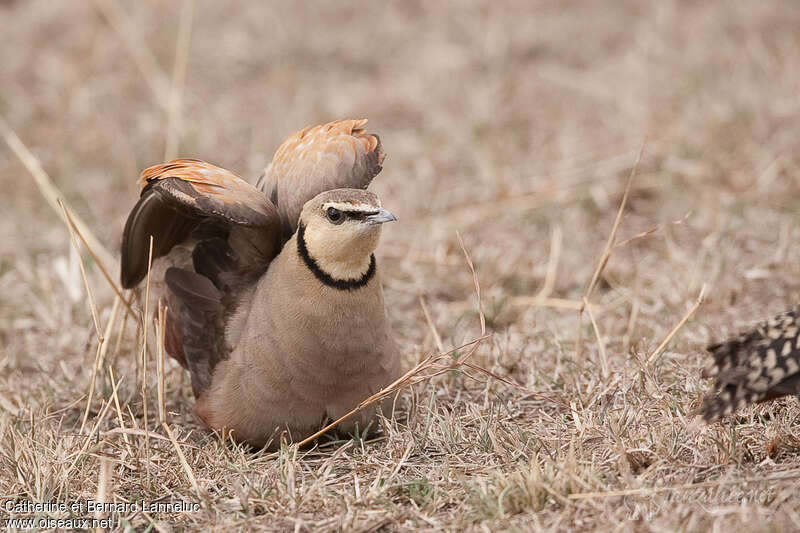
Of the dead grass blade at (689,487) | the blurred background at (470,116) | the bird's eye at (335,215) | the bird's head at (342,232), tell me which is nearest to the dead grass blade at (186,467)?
the bird's head at (342,232)

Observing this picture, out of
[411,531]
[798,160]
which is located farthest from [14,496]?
[798,160]

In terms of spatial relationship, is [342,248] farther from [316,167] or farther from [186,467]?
[186,467]

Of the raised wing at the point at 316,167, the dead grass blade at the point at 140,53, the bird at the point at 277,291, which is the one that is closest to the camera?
the bird at the point at 277,291

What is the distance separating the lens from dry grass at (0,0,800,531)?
3072mm

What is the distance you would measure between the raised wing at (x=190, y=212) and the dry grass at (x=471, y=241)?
38cm

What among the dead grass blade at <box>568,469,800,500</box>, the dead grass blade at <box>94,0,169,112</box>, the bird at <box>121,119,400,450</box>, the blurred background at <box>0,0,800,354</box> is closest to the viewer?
the dead grass blade at <box>568,469,800,500</box>

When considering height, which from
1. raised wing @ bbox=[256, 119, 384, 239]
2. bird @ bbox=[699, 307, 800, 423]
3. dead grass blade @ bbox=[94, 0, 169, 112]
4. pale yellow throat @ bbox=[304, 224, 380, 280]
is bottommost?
bird @ bbox=[699, 307, 800, 423]

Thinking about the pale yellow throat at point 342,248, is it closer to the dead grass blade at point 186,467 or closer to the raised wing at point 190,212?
the raised wing at point 190,212

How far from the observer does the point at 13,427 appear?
356cm

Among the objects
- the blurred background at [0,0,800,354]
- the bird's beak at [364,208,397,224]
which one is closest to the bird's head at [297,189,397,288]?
the bird's beak at [364,208,397,224]

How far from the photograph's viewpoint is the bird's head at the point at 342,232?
329cm

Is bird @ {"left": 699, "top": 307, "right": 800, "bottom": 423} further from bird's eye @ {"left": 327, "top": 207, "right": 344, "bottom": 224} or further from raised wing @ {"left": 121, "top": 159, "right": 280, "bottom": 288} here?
raised wing @ {"left": 121, "top": 159, "right": 280, "bottom": 288}

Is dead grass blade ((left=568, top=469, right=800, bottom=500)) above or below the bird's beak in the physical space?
below

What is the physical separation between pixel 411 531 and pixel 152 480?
0.94 metres
